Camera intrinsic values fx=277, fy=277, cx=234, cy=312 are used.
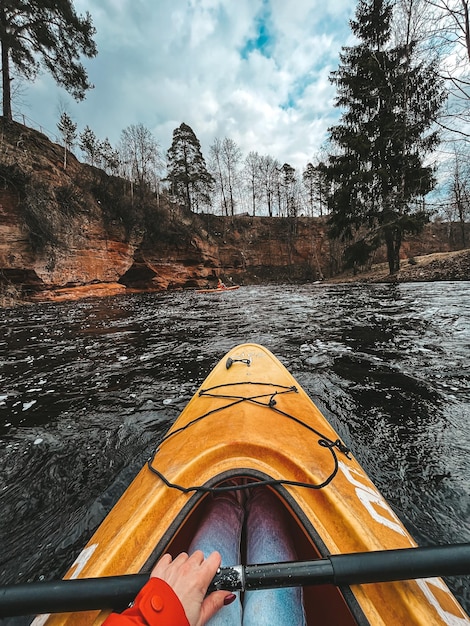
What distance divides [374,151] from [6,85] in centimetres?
1939

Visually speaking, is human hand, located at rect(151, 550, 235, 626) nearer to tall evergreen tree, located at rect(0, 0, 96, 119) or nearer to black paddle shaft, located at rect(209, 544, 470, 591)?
black paddle shaft, located at rect(209, 544, 470, 591)

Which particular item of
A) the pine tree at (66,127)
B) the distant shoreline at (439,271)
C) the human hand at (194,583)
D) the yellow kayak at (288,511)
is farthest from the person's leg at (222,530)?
the pine tree at (66,127)

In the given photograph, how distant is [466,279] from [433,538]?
13.6 m

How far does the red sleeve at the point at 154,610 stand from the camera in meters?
0.70

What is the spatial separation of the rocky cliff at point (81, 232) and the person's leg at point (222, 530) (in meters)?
15.2

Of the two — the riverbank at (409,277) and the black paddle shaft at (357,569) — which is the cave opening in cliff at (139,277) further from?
the black paddle shaft at (357,569)

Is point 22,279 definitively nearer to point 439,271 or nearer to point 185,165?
point 439,271

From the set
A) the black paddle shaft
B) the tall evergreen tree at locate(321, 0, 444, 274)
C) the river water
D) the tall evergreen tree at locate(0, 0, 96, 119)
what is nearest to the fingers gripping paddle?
the black paddle shaft

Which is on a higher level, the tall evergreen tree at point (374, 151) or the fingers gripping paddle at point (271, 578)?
the tall evergreen tree at point (374, 151)

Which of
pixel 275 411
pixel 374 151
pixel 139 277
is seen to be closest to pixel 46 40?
pixel 139 277

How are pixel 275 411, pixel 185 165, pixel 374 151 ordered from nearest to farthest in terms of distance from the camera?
pixel 275 411 → pixel 374 151 → pixel 185 165

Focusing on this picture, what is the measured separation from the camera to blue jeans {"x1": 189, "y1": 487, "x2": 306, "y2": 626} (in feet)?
3.30

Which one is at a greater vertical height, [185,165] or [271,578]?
[185,165]

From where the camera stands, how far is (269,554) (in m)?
1.23
